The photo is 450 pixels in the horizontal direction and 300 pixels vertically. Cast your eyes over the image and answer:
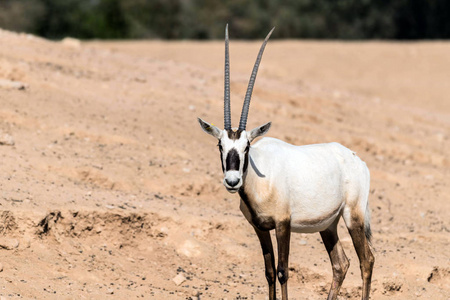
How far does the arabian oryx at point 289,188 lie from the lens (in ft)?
24.8

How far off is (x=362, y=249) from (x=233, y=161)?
7.19 ft

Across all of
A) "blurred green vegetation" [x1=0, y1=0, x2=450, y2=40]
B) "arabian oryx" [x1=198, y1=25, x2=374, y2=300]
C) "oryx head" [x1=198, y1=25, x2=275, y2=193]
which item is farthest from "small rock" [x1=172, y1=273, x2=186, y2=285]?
Result: "blurred green vegetation" [x1=0, y1=0, x2=450, y2=40]

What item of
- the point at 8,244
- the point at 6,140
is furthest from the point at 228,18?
the point at 8,244

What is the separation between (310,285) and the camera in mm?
10000

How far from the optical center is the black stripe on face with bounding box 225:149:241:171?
7344 millimetres

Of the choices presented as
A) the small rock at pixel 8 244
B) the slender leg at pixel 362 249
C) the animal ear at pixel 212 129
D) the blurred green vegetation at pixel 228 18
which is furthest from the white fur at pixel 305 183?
A: the blurred green vegetation at pixel 228 18

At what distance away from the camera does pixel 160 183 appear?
12008 millimetres

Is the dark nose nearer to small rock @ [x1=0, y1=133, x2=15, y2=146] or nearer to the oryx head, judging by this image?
the oryx head

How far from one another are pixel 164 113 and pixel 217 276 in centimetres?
566

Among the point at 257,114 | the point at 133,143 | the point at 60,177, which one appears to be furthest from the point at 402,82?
the point at 60,177

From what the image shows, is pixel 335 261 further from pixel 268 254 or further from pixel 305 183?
pixel 305 183

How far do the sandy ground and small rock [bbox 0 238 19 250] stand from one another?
17 millimetres

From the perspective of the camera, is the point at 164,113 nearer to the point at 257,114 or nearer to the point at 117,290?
the point at 257,114

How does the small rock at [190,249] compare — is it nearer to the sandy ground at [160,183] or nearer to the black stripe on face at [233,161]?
the sandy ground at [160,183]
